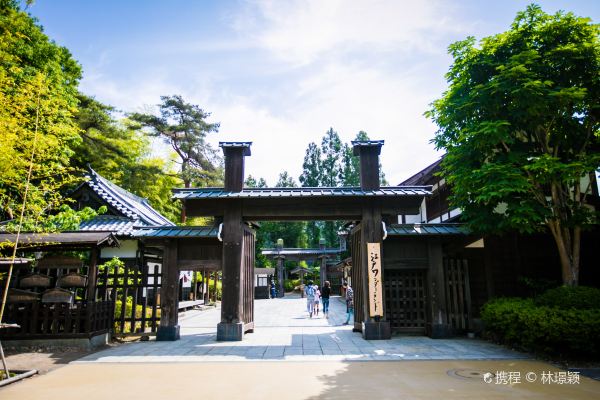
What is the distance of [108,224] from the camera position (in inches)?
658

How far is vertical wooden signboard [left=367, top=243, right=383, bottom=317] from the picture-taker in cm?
1166

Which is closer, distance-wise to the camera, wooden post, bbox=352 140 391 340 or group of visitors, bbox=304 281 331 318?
wooden post, bbox=352 140 391 340

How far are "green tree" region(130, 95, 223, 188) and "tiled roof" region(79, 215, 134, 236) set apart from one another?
1368cm

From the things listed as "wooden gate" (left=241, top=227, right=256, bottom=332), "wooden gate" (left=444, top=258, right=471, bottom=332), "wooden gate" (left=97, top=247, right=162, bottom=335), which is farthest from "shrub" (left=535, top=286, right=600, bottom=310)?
"wooden gate" (left=97, top=247, right=162, bottom=335)

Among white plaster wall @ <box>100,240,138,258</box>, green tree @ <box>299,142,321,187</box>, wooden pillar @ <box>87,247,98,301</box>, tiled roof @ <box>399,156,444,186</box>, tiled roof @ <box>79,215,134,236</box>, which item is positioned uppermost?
green tree @ <box>299,142,321,187</box>

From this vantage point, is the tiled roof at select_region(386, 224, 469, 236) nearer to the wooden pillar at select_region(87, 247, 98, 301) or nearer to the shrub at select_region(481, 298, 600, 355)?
the shrub at select_region(481, 298, 600, 355)

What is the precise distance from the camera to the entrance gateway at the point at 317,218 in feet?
38.8

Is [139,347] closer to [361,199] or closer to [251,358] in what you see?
[251,358]

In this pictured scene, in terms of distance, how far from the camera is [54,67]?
18.2 m

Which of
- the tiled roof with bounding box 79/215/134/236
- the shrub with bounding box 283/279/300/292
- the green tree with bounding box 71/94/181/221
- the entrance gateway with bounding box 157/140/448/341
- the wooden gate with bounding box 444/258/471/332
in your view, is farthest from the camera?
the shrub with bounding box 283/279/300/292

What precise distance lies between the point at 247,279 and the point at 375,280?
14.9ft

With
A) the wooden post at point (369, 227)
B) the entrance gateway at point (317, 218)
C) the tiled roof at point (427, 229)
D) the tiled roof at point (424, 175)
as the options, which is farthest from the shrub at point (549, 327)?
the tiled roof at point (424, 175)

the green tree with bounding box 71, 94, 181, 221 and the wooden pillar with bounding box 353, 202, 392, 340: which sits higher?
the green tree with bounding box 71, 94, 181, 221

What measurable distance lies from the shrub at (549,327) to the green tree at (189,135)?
26254mm
